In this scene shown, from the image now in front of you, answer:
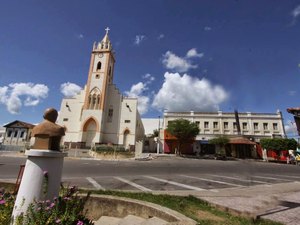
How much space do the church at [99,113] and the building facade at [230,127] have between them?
7595mm

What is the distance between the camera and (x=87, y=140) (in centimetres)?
3569

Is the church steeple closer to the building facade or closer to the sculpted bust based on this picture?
the building facade

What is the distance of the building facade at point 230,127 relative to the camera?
1481 inches

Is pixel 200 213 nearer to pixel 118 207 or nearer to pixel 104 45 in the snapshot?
pixel 118 207

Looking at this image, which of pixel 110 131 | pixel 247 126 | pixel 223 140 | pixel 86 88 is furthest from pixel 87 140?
pixel 247 126

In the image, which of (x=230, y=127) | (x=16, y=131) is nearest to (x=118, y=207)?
(x=230, y=127)

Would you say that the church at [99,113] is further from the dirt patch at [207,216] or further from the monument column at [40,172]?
the monument column at [40,172]

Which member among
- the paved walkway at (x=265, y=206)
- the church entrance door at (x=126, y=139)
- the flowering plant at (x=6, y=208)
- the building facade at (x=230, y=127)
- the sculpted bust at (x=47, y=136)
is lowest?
the paved walkway at (x=265, y=206)

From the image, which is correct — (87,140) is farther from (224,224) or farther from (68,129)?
(224,224)

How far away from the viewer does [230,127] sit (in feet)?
128

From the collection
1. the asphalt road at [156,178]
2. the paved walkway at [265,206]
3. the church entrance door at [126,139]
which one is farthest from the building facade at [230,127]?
the paved walkway at [265,206]

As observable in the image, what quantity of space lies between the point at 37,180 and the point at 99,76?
37515 mm

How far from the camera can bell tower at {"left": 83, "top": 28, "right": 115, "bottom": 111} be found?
37.0m

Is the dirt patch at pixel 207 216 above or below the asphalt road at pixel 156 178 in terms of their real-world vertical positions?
below
